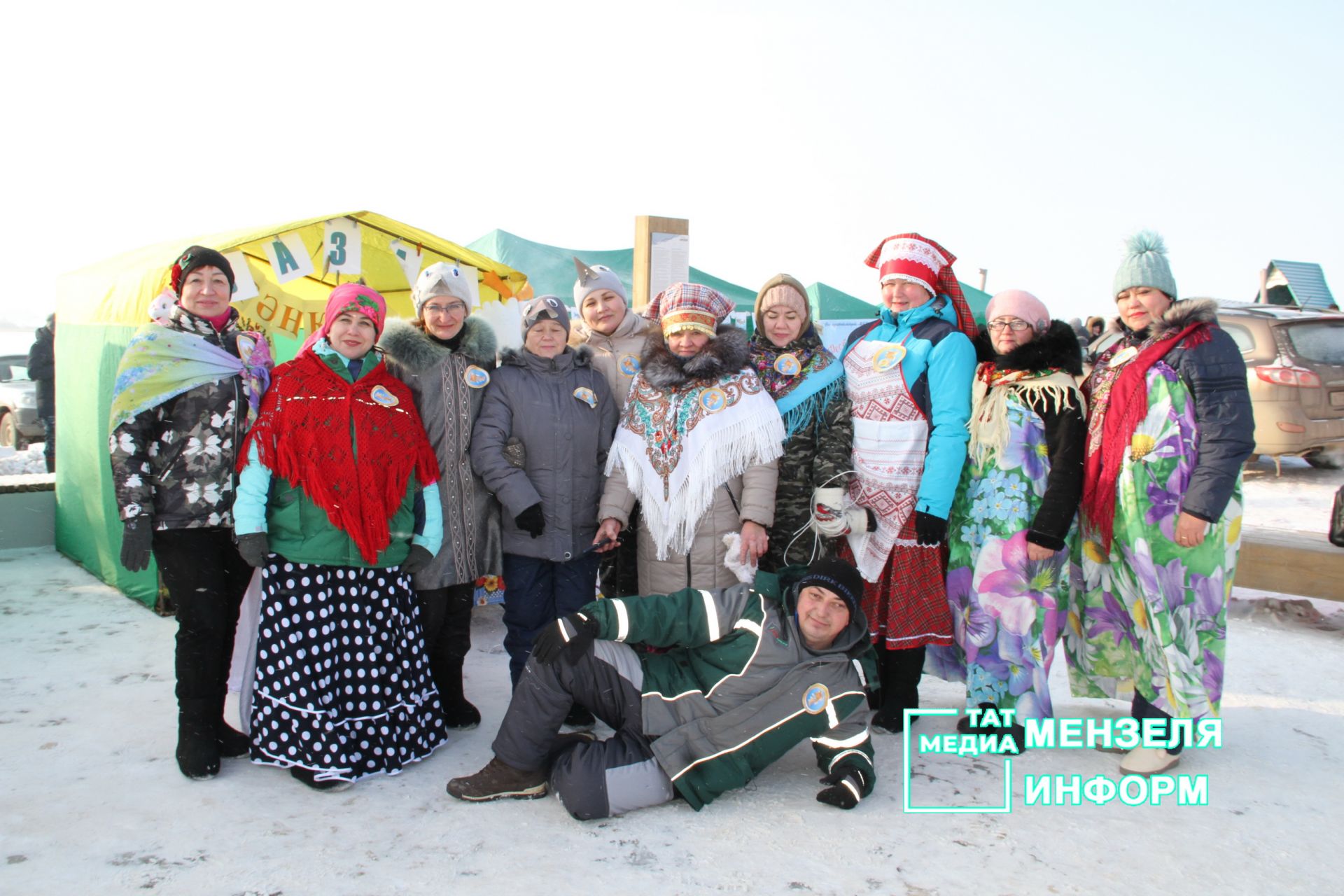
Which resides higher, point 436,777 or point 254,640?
point 254,640

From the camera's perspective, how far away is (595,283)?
3.77 meters

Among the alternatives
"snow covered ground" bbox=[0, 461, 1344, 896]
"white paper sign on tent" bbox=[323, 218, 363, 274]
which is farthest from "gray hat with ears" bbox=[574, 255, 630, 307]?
"white paper sign on tent" bbox=[323, 218, 363, 274]

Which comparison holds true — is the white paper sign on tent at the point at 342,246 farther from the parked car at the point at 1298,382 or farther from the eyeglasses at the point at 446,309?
the parked car at the point at 1298,382

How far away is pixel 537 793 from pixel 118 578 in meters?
3.74

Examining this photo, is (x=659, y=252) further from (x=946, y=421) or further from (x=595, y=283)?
(x=946, y=421)

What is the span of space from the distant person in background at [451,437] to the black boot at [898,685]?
5.18ft

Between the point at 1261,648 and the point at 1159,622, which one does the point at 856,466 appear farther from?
the point at 1261,648

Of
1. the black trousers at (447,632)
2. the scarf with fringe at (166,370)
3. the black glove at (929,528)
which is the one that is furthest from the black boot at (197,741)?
the black glove at (929,528)

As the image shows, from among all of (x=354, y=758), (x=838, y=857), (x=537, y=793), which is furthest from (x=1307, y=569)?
(x=354, y=758)

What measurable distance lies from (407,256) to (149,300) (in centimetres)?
155

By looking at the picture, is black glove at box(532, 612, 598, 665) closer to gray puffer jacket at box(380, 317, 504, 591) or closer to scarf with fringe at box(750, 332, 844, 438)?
gray puffer jacket at box(380, 317, 504, 591)

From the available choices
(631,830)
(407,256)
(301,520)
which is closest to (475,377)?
(301,520)

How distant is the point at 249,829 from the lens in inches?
101

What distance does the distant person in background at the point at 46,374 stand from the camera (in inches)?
355
